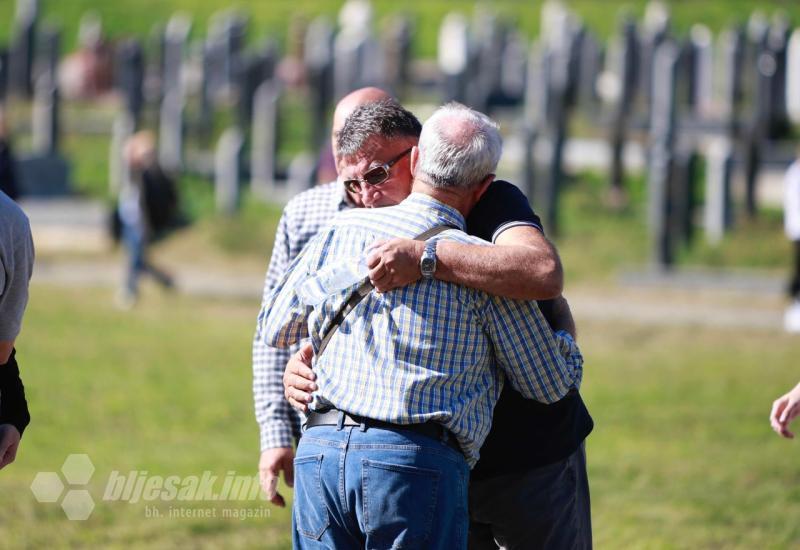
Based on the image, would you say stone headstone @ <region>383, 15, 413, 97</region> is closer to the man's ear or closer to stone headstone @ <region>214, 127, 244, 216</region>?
stone headstone @ <region>214, 127, 244, 216</region>

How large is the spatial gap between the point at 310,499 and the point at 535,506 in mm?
649

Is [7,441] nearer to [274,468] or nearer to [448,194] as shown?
[274,468]

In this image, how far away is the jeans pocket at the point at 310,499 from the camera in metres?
3.32

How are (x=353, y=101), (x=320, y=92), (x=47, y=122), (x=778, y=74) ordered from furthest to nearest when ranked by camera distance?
(x=47, y=122) → (x=320, y=92) → (x=778, y=74) → (x=353, y=101)

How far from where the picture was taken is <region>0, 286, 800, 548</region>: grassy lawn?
20.4ft

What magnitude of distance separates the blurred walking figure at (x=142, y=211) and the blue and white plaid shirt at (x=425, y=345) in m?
11.3

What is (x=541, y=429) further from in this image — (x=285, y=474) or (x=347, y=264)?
(x=285, y=474)

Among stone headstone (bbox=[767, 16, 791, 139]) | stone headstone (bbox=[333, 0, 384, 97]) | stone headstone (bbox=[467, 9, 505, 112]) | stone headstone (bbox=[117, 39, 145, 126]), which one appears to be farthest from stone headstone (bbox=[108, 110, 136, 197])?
stone headstone (bbox=[767, 16, 791, 139])

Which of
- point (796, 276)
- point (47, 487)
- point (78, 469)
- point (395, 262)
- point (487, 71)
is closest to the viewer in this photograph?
point (395, 262)

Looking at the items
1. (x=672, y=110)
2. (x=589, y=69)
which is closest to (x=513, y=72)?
(x=589, y=69)

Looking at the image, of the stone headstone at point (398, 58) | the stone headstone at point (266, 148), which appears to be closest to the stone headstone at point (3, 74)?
the stone headstone at point (398, 58)

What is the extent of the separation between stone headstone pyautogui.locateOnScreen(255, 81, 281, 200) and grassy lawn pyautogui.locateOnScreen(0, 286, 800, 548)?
24.0 ft

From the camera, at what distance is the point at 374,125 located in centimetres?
374

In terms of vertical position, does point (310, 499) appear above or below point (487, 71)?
below
